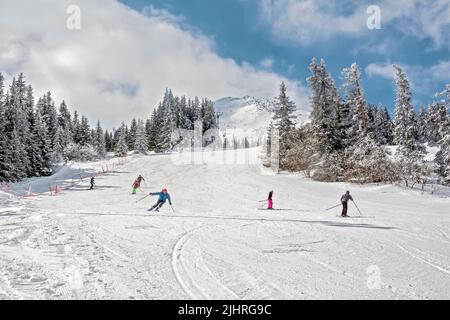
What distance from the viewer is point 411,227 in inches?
642

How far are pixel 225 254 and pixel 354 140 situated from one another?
33408 mm

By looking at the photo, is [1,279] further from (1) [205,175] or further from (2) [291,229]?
(1) [205,175]

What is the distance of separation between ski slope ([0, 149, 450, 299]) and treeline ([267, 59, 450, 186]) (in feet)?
42.3

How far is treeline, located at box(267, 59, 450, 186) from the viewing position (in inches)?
1356

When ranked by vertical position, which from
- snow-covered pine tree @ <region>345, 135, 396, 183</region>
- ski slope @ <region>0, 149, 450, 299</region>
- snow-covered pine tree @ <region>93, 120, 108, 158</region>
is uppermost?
snow-covered pine tree @ <region>93, 120, 108, 158</region>

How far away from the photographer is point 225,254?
10125mm

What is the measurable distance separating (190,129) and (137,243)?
297 ft

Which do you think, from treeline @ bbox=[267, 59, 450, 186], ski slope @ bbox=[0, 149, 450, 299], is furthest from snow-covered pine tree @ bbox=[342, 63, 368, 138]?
ski slope @ bbox=[0, 149, 450, 299]

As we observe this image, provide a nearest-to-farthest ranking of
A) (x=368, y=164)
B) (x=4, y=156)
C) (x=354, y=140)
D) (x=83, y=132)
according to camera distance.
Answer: (x=368, y=164) < (x=354, y=140) < (x=4, y=156) < (x=83, y=132)

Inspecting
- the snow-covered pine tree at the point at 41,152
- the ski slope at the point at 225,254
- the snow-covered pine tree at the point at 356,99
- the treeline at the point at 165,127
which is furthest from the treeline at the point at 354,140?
the treeline at the point at 165,127

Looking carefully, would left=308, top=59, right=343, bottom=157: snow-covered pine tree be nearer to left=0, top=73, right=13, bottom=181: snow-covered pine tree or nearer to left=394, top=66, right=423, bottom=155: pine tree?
left=394, top=66, right=423, bottom=155: pine tree

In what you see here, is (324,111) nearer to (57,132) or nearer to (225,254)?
(225,254)

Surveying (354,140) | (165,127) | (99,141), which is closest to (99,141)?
(99,141)
